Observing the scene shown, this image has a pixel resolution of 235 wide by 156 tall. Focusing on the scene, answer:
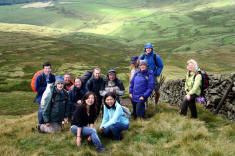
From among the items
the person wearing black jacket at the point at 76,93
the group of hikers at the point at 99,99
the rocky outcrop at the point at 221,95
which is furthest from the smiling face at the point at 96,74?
the rocky outcrop at the point at 221,95

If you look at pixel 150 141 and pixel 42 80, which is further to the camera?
pixel 42 80

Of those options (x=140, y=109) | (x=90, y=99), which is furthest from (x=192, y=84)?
(x=90, y=99)

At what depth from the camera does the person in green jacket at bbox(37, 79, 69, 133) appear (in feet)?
28.6

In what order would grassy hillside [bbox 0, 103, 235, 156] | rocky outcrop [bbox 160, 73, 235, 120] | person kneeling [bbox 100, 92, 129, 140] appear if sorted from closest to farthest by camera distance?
grassy hillside [bbox 0, 103, 235, 156] < person kneeling [bbox 100, 92, 129, 140] < rocky outcrop [bbox 160, 73, 235, 120]

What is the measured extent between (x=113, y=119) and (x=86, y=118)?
1.02 metres

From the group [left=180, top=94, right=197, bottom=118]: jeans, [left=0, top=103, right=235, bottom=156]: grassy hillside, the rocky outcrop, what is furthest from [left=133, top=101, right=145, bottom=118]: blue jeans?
the rocky outcrop

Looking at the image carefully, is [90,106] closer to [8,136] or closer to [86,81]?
[86,81]

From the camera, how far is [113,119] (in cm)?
773

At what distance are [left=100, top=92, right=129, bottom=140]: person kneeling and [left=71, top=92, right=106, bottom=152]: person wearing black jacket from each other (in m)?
0.52

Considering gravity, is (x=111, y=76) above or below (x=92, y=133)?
above

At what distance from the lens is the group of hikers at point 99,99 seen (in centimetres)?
770

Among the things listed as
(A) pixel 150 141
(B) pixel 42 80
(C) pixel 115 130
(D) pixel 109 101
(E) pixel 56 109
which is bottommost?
(A) pixel 150 141

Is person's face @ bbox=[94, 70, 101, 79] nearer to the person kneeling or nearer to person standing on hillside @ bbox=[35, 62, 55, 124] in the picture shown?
the person kneeling

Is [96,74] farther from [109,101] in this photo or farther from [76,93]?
[109,101]
